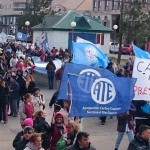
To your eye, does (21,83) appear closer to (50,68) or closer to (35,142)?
(50,68)

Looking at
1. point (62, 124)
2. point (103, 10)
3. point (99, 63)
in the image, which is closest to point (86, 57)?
point (99, 63)

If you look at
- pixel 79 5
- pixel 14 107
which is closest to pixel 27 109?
pixel 14 107

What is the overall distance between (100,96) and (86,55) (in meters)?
4.60

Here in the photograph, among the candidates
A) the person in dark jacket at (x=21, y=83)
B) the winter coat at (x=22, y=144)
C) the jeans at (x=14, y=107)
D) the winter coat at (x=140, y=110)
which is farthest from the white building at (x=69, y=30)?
the winter coat at (x=22, y=144)

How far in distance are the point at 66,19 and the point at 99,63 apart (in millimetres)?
24842

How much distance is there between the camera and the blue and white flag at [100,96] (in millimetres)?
8758

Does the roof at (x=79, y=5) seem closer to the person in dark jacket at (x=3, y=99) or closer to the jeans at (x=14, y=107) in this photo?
Answer: the jeans at (x=14, y=107)

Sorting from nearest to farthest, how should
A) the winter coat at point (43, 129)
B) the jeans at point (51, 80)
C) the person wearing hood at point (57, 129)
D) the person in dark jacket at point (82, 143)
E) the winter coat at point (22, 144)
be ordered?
1. the person in dark jacket at point (82, 143)
2. the winter coat at point (22, 144)
3. the winter coat at point (43, 129)
4. the person wearing hood at point (57, 129)
5. the jeans at point (51, 80)

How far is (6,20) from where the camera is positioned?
343ft

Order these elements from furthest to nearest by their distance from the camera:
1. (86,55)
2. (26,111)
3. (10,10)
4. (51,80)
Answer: (10,10)
(51,80)
(86,55)
(26,111)

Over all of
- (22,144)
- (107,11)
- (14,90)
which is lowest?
(14,90)

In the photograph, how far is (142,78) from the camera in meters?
10.4

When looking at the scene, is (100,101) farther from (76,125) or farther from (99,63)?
(99,63)

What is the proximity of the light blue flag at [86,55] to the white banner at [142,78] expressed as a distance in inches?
107
